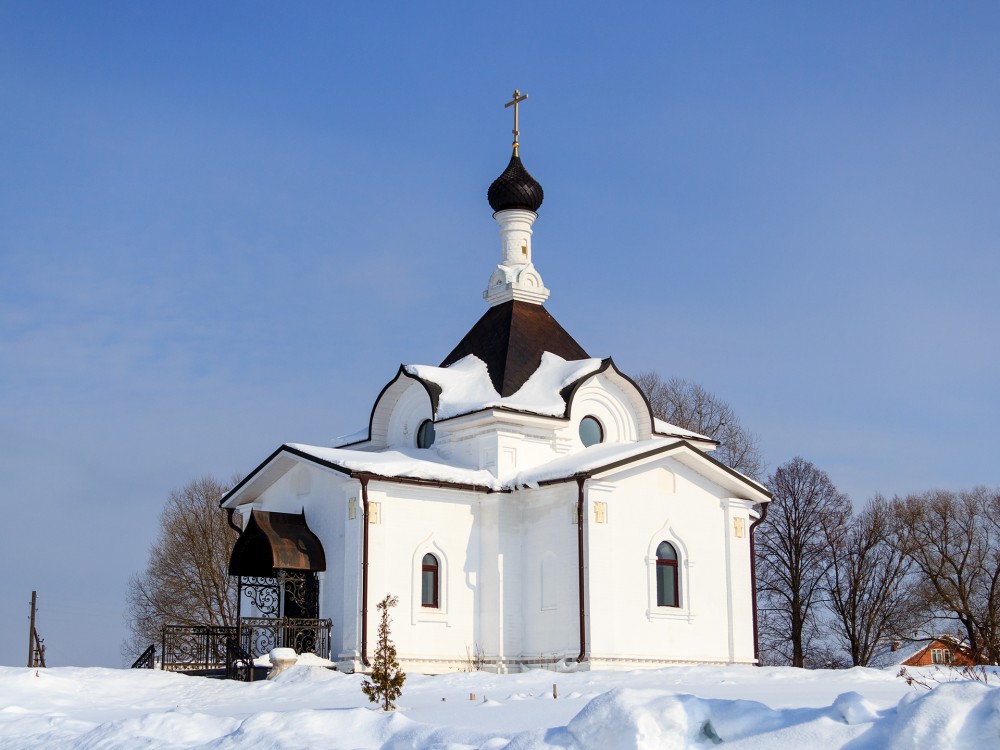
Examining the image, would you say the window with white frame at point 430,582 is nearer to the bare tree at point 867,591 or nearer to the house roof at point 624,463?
the house roof at point 624,463

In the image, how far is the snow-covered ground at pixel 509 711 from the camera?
7.01 meters

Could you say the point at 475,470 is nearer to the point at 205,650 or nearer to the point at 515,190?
the point at 205,650

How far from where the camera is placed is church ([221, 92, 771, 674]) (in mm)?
18188

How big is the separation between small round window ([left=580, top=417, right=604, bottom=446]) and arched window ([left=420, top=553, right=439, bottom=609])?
136 inches

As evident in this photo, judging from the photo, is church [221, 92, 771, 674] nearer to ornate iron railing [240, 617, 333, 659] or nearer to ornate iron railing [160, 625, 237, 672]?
ornate iron railing [240, 617, 333, 659]

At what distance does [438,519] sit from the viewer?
18812 millimetres

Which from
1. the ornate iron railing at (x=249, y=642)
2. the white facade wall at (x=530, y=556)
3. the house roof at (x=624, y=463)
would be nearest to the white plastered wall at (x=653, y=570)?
the white facade wall at (x=530, y=556)

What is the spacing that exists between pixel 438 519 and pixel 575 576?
2.16m

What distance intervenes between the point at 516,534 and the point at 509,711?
27.8ft

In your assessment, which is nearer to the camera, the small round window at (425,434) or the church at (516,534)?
the church at (516,534)

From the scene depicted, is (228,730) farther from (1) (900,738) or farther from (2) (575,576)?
(2) (575,576)

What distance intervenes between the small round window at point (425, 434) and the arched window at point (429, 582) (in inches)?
114

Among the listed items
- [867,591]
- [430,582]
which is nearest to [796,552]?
[867,591]

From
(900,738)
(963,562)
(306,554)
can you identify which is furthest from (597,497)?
(963,562)
